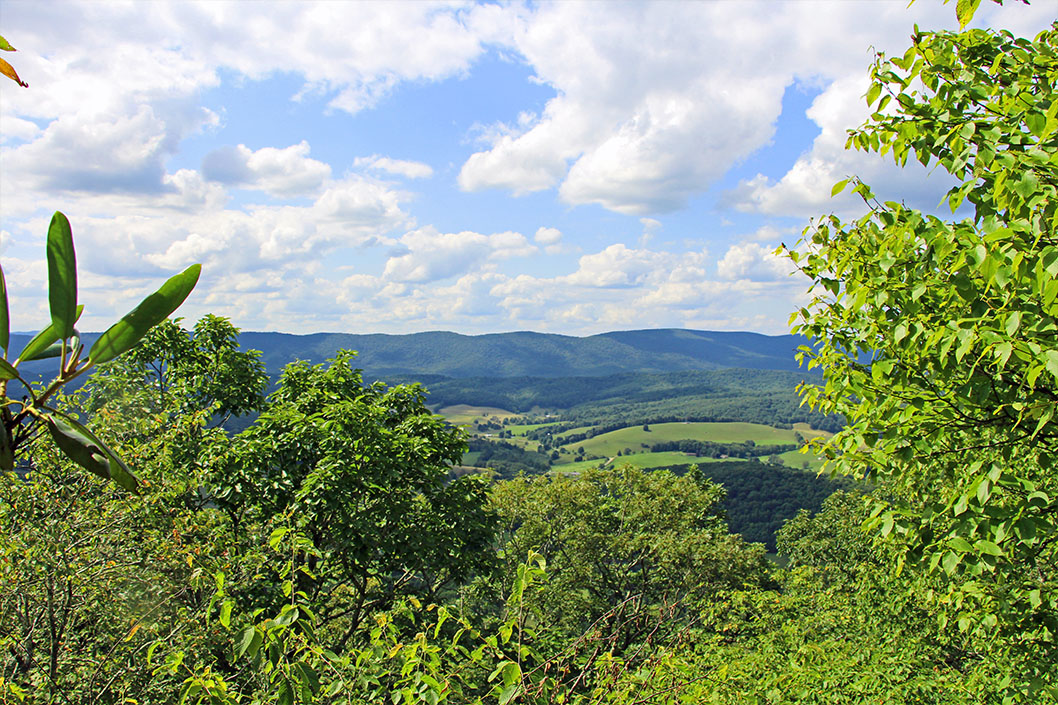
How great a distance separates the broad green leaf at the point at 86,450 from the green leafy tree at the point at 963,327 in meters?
4.30

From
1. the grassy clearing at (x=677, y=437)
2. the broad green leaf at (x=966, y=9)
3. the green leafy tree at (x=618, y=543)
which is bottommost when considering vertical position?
the grassy clearing at (x=677, y=437)

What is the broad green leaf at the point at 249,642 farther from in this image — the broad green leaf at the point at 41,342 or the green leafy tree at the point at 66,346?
the broad green leaf at the point at 41,342

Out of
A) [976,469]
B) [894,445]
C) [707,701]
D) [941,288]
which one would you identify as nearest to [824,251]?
[941,288]

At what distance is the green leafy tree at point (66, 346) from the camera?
113 cm

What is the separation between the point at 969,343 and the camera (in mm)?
3902

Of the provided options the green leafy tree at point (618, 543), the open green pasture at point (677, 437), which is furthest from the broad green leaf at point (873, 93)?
the open green pasture at point (677, 437)

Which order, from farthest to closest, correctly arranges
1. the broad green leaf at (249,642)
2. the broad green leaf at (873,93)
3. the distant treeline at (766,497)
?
the distant treeline at (766,497), the broad green leaf at (873,93), the broad green leaf at (249,642)

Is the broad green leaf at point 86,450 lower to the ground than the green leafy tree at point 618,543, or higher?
higher

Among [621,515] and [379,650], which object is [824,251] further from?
[621,515]

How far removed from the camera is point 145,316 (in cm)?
124

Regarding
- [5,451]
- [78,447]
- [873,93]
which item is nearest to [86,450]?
[78,447]

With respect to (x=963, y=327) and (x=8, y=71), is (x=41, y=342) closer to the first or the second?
(x=8, y=71)

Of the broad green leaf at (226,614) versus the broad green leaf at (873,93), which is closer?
the broad green leaf at (226,614)

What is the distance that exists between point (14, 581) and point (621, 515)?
23529 mm
